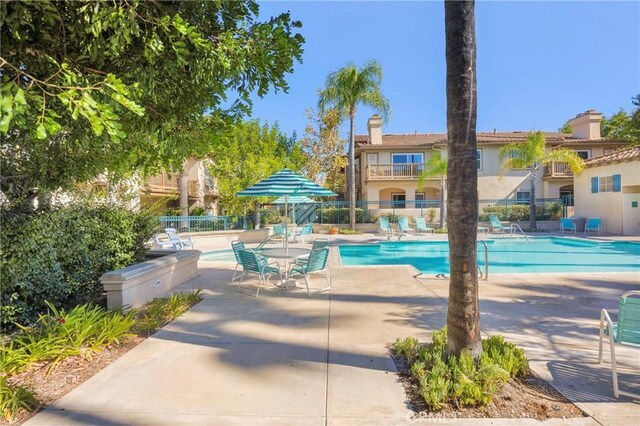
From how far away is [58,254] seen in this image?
5973 millimetres

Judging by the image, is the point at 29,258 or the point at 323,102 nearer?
the point at 29,258

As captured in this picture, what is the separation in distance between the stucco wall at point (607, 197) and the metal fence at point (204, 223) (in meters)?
22.4

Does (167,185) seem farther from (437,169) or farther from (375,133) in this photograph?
(437,169)

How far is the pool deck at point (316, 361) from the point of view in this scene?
3.19 meters

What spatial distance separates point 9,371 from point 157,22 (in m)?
3.88

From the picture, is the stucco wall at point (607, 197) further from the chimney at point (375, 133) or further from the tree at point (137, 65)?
the tree at point (137, 65)

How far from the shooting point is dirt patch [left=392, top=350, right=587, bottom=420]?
3111 mm

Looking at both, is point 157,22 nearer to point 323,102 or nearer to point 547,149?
point 323,102

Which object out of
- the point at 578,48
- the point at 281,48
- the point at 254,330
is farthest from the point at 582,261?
the point at 281,48

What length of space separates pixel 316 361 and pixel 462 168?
2.70m

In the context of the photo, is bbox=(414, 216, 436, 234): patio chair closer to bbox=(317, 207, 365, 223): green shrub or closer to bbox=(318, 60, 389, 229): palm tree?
bbox=(318, 60, 389, 229): palm tree

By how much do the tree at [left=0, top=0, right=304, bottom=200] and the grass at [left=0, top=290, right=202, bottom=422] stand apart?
232 centimetres

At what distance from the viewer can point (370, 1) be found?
680cm

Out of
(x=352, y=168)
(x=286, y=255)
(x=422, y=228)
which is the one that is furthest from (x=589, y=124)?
(x=286, y=255)
